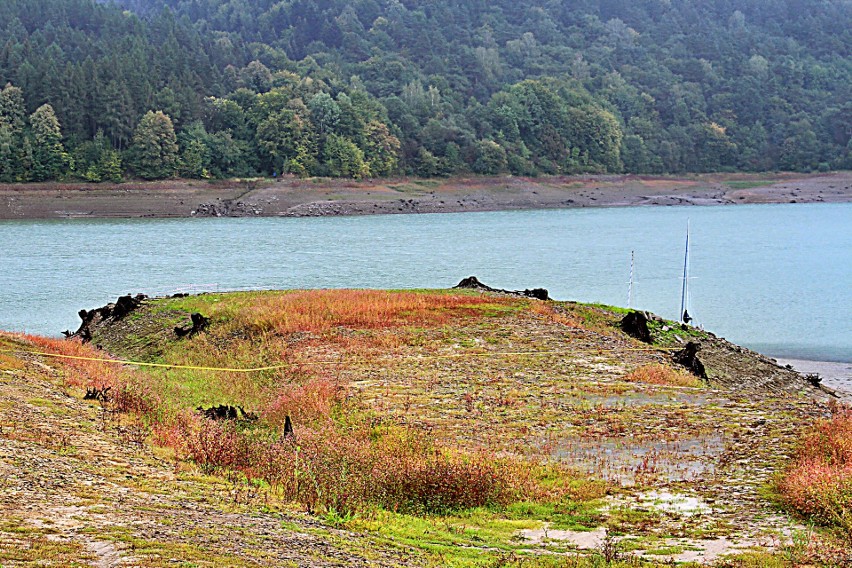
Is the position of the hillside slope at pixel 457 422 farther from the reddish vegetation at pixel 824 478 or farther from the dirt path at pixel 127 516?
the reddish vegetation at pixel 824 478

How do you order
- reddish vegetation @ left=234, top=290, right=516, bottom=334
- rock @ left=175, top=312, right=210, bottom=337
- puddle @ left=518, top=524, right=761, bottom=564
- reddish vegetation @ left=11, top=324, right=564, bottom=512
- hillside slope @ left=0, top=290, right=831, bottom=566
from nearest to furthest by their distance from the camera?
1. puddle @ left=518, top=524, right=761, bottom=564
2. hillside slope @ left=0, top=290, right=831, bottom=566
3. reddish vegetation @ left=11, top=324, right=564, bottom=512
4. rock @ left=175, top=312, right=210, bottom=337
5. reddish vegetation @ left=234, top=290, right=516, bottom=334

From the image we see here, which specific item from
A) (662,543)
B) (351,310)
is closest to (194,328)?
(351,310)

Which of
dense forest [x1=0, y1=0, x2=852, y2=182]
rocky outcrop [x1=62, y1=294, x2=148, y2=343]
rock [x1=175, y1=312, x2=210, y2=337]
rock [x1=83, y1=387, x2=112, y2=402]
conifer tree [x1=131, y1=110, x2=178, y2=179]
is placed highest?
dense forest [x1=0, y1=0, x2=852, y2=182]

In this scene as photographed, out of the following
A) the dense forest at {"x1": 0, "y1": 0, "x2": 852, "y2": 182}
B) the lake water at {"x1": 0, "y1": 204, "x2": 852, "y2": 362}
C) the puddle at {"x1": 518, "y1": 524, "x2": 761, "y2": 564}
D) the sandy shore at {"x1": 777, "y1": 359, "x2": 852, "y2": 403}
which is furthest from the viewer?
the dense forest at {"x1": 0, "y1": 0, "x2": 852, "y2": 182}

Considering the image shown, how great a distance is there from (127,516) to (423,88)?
457 ft

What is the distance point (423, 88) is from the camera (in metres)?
144

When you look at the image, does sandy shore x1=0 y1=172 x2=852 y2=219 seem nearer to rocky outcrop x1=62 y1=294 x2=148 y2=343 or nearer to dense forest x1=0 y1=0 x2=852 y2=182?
dense forest x1=0 y1=0 x2=852 y2=182

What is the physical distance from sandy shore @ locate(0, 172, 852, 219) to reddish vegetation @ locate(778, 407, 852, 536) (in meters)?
80.9

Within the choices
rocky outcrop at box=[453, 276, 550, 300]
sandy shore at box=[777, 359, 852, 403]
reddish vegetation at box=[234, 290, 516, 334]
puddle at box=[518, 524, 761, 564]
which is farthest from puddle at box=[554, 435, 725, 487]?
rocky outcrop at box=[453, 276, 550, 300]

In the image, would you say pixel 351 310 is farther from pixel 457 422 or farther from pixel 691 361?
pixel 457 422

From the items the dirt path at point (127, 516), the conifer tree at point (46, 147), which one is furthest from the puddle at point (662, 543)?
the conifer tree at point (46, 147)

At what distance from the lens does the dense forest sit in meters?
102

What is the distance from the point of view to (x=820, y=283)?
46.8m

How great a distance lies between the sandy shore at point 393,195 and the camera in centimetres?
8788
